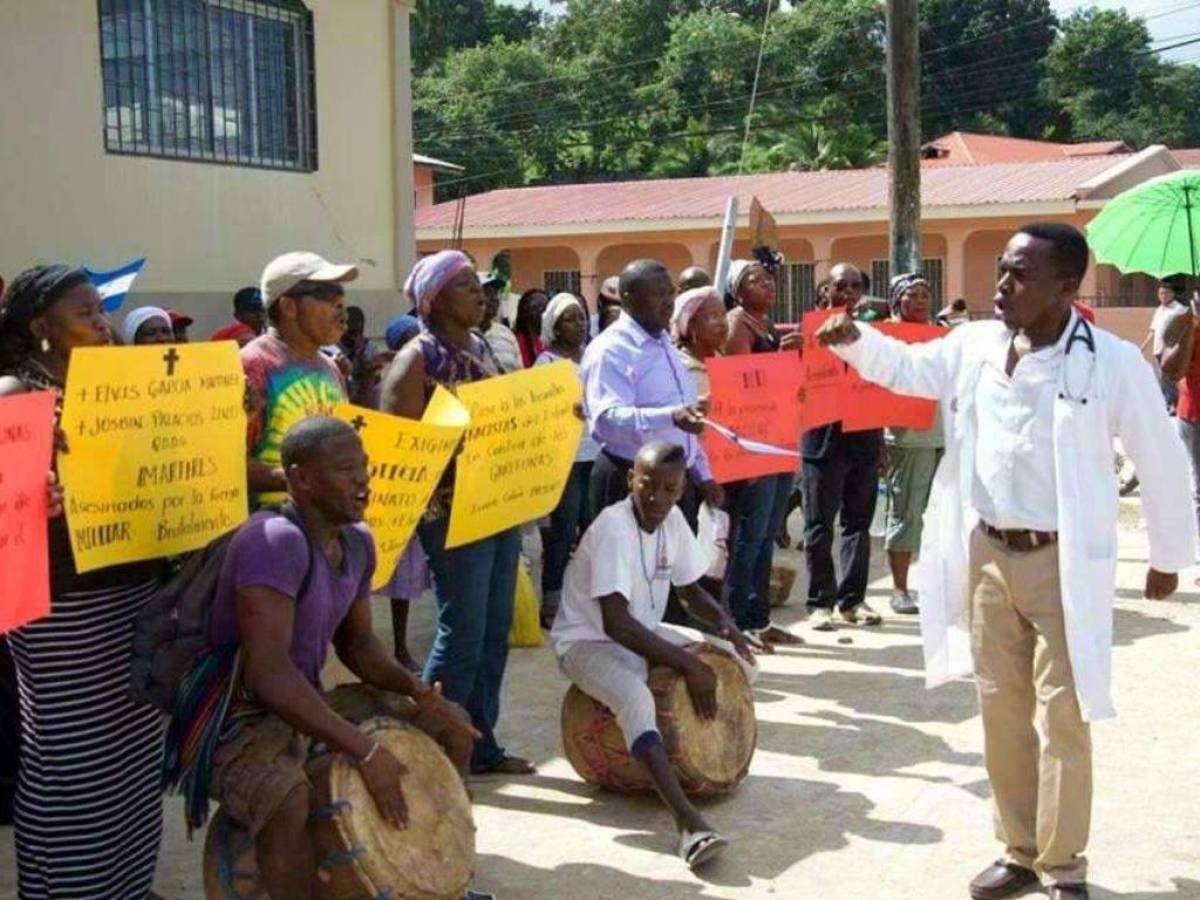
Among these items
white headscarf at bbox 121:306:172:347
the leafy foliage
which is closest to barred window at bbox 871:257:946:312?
the leafy foliage

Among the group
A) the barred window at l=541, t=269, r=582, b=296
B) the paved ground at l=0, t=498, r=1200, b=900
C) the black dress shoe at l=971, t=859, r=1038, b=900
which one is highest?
the barred window at l=541, t=269, r=582, b=296

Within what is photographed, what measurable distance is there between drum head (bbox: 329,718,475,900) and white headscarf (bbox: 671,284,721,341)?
3.30 m

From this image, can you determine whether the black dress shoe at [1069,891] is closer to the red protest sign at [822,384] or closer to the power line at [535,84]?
the red protest sign at [822,384]

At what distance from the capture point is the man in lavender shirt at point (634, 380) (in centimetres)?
617

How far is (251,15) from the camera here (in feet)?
33.9

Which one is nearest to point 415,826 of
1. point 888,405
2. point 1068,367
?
point 1068,367

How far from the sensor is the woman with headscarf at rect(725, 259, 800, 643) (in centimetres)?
764

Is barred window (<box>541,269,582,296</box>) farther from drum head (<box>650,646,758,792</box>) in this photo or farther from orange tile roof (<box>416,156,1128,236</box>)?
drum head (<box>650,646,758,792</box>)

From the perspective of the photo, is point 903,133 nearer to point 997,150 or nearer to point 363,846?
point 363,846

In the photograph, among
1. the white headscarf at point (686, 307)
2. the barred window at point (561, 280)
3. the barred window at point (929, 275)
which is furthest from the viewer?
the barred window at point (561, 280)

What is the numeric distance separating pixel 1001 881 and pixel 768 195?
28.3 meters

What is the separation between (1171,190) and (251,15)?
6.12 metres

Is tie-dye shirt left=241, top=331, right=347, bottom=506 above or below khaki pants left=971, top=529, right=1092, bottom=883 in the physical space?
above

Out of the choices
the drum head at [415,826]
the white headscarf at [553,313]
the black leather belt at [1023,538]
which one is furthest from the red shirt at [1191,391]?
the drum head at [415,826]
